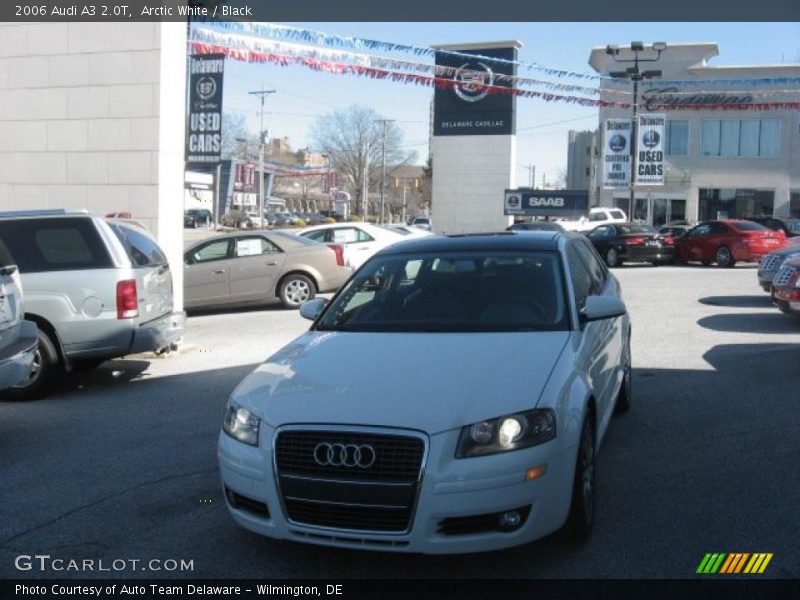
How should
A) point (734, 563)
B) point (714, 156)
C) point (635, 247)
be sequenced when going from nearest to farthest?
point (734, 563) → point (635, 247) → point (714, 156)

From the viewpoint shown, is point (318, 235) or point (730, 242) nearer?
point (318, 235)

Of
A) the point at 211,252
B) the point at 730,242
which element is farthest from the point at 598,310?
the point at 730,242

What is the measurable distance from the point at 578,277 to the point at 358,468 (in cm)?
265

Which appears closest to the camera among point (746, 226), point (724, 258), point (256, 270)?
point (256, 270)

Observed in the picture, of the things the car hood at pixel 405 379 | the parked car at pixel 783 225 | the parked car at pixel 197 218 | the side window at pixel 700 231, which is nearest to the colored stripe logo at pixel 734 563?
the car hood at pixel 405 379

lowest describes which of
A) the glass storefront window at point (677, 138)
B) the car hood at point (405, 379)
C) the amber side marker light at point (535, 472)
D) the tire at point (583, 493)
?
the tire at point (583, 493)

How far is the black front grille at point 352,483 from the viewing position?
4.00m

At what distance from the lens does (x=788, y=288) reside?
38.0 feet

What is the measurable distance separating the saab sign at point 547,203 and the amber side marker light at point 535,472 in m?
36.3

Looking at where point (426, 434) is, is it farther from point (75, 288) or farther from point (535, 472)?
point (75, 288)

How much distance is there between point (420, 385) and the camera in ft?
14.4

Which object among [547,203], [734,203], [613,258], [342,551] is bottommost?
[342,551]

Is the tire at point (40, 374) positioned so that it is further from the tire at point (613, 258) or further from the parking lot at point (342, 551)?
the tire at point (613, 258)

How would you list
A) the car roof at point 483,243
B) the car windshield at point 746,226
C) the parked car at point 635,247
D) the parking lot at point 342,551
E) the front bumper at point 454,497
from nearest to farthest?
the front bumper at point 454,497, the parking lot at point 342,551, the car roof at point 483,243, the car windshield at point 746,226, the parked car at point 635,247
